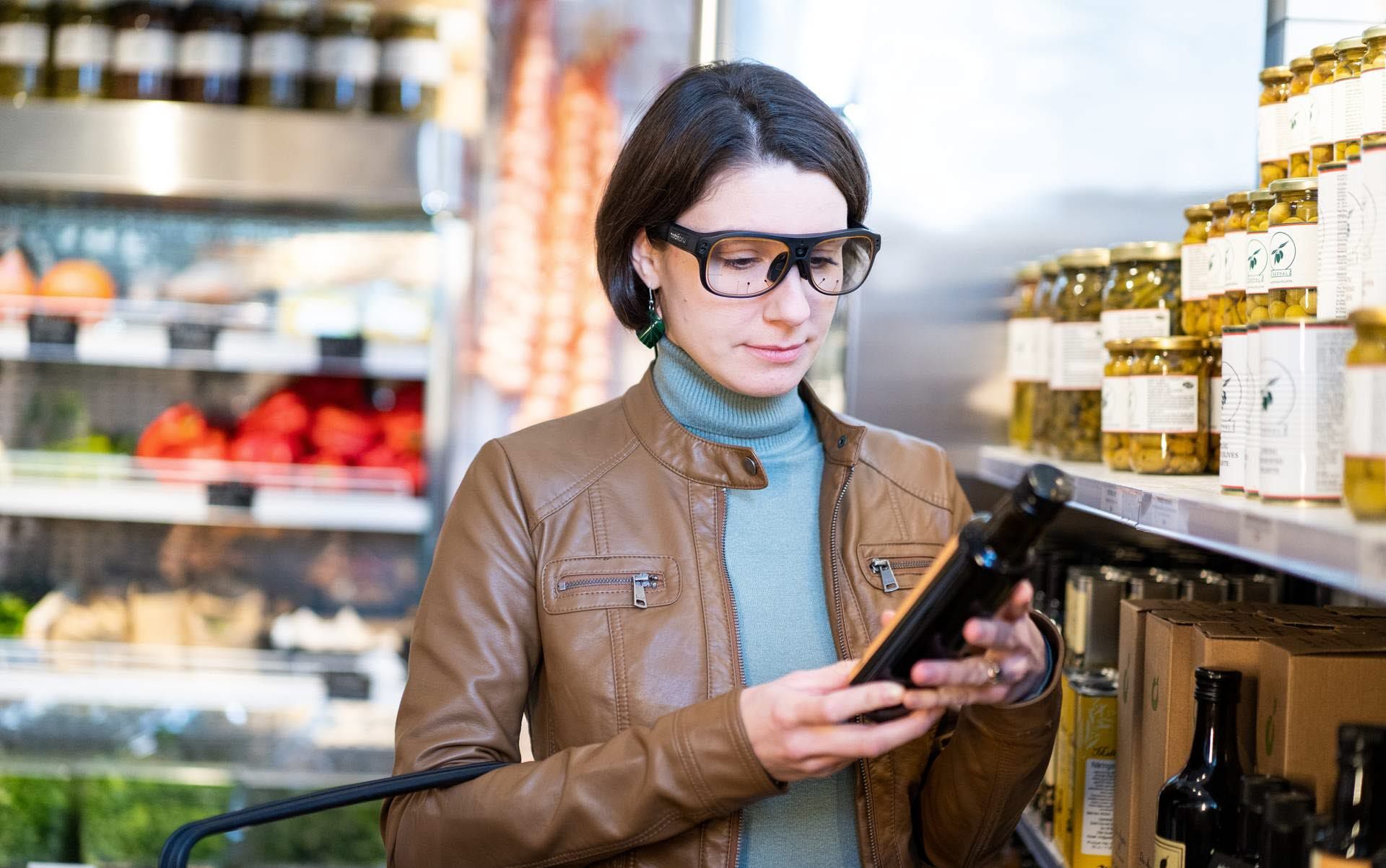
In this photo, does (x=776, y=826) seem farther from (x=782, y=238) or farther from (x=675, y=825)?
(x=782, y=238)

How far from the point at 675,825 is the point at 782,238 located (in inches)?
25.9

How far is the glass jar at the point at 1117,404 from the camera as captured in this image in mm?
1606

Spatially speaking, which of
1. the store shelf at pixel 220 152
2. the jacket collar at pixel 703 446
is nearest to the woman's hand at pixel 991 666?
the jacket collar at pixel 703 446

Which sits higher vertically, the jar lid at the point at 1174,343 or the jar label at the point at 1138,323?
the jar label at the point at 1138,323

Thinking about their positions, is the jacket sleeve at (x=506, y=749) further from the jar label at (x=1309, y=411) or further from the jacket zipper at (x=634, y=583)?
the jar label at (x=1309, y=411)

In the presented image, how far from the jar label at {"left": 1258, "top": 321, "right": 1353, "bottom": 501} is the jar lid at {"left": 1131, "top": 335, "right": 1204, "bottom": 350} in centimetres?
50

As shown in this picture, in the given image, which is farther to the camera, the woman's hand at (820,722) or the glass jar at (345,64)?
the glass jar at (345,64)

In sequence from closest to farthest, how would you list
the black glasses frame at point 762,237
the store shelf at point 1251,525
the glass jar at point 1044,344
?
the store shelf at point 1251,525
the black glasses frame at point 762,237
the glass jar at point 1044,344

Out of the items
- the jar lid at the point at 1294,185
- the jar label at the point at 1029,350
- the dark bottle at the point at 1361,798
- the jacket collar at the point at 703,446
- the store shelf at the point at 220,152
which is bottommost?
the dark bottle at the point at 1361,798

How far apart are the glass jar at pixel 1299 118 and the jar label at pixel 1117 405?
1.06 feet

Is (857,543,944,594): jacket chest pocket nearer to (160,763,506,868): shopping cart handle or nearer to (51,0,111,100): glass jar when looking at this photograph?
(160,763,506,868): shopping cart handle

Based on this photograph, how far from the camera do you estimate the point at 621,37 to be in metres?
3.81

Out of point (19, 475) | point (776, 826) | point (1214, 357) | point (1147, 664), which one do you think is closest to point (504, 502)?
point (776, 826)

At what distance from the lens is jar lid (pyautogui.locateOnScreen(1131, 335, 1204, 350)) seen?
155 centimetres
